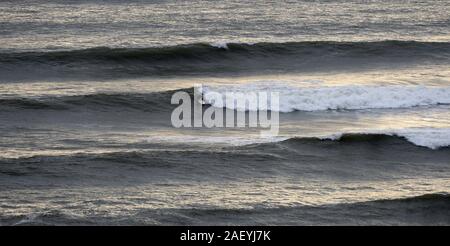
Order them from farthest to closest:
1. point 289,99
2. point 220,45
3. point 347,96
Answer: point 220,45, point 347,96, point 289,99

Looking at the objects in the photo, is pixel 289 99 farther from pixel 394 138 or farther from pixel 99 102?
pixel 99 102

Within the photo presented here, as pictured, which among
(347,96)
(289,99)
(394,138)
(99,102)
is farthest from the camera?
(347,96)

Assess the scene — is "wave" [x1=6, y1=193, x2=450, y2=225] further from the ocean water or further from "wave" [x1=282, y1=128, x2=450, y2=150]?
"wave" [x1=282, y1=128, x2=450, y2=150]

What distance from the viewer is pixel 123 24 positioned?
2755 cm

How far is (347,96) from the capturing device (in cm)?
2047

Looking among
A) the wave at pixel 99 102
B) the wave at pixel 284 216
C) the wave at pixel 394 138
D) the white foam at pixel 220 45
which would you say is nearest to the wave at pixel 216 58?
the white foam at pixel 220 45

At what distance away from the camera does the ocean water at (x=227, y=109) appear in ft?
40.9

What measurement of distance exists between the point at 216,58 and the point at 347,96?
212 inches

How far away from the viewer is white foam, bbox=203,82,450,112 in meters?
19.9

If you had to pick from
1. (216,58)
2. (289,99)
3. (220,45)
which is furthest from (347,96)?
(220,45)

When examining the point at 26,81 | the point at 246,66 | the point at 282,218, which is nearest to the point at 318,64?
the point at 246,66

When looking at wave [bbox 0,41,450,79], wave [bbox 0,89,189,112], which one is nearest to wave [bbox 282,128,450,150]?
wave [bbox 0,89,189,112]

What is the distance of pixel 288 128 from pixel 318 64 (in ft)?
24.6

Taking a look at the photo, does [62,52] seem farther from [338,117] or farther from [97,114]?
[338,117]
